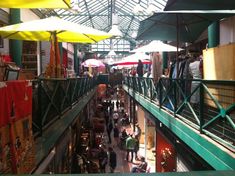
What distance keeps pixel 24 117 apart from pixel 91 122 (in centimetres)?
2245

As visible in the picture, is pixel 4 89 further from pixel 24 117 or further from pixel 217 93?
pixel 217 93

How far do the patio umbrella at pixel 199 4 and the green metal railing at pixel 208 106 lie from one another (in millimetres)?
1602

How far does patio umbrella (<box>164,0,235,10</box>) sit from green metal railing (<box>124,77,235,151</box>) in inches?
63.1

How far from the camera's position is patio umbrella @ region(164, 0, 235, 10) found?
7060 mm

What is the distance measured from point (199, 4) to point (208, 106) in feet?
9.57

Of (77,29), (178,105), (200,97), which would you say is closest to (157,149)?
(178,105)

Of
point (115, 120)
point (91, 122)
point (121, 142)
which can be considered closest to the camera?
point (121, 142)

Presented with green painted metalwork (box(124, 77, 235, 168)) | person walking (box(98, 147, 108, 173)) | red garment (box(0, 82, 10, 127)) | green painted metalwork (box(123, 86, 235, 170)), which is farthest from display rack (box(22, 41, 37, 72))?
red garment (box(0, 82, 10, 127))

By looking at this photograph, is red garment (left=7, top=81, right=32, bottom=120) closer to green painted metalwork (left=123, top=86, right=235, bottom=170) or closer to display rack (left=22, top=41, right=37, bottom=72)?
green painted metalwork (left=123, top=86, right=235, bottom=170)

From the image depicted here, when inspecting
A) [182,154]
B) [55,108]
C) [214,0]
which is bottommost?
[182,154]

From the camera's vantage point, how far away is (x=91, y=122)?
86.0 ft

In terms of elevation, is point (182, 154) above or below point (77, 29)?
below

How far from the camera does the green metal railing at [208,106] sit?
5.10 m

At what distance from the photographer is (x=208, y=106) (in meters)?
6.07
